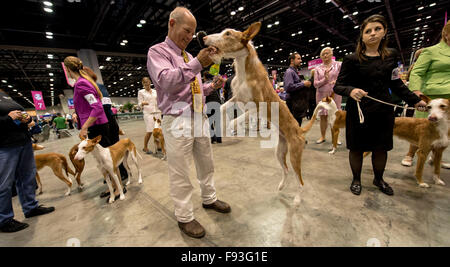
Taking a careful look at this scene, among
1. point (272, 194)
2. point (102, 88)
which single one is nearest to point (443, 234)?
point (272, 194)

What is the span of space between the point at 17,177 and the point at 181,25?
9.61ft

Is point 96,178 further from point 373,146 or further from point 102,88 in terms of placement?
point 373,146

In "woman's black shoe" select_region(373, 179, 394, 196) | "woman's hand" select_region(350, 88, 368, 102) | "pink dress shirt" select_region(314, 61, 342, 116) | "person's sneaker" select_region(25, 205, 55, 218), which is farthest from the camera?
"pink dress shirt" select_region(314, 61, 342, 116)

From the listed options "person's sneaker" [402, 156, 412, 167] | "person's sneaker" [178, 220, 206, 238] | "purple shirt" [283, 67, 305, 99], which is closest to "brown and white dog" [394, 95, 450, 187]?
"person's sneaker" [402, 156, 412, 167]

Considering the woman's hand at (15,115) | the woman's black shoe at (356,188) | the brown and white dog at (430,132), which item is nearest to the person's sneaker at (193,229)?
the woman's black shoe at (356,188)

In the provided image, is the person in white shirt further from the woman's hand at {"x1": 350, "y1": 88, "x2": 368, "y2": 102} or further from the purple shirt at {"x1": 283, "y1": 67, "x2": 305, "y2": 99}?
the woman's hand at {"x1": 350, "y1": 88, "x2": 368, "y2": 102}

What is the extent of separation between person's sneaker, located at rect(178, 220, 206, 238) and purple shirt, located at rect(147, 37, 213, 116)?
1144 mm

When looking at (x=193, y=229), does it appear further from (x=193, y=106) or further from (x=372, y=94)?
(x=372, y=94)

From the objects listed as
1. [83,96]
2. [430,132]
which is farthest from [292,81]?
[83,96]

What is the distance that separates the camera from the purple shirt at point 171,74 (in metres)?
1.26

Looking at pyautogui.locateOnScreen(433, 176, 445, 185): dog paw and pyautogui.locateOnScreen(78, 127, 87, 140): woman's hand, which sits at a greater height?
pyautogui.locateOnScreen(78, 127, 87, 140): woman's hand

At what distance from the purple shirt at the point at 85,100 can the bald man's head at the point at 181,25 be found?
153 centimetres

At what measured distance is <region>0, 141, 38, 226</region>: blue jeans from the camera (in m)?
1.91

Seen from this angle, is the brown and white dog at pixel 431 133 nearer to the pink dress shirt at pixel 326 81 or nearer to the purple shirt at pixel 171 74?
the pink dress shirt at pixel 326 81
